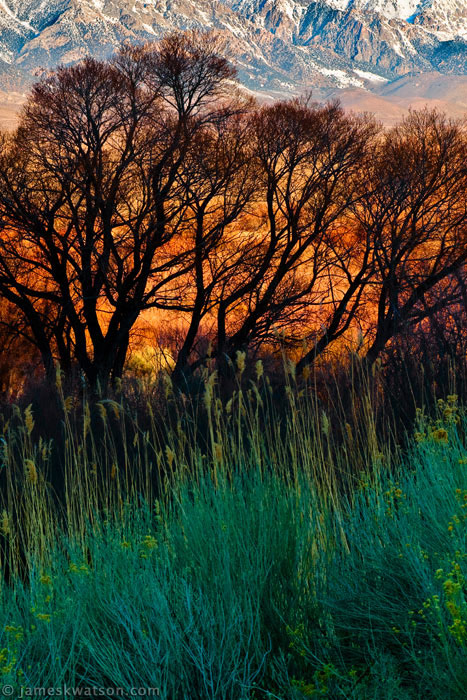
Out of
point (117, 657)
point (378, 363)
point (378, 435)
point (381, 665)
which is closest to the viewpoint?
point (381, 665)

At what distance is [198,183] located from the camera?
43.7ft

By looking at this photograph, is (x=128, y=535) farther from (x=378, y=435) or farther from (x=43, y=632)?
(x=378, y=435)

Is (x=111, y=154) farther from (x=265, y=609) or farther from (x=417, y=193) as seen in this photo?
(x=265, y=609)

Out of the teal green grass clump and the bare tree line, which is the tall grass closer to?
the teal green grass clump

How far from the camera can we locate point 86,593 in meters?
3.13

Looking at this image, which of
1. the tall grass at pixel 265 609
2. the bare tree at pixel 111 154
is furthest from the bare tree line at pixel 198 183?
the tall grass at pixel 265 609

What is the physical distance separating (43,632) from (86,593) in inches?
9.8

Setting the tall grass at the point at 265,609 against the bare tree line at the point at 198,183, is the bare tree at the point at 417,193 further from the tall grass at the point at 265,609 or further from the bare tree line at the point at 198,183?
the tall grass at the point at 265,609

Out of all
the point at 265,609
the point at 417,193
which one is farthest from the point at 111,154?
the point at 265,609

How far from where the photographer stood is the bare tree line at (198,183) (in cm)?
1264

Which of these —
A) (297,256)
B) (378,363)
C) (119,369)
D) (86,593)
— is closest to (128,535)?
(86,593)

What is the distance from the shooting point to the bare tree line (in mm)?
12641

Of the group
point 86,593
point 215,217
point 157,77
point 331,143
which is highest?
point 157,77

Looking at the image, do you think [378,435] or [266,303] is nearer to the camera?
[378,435]
